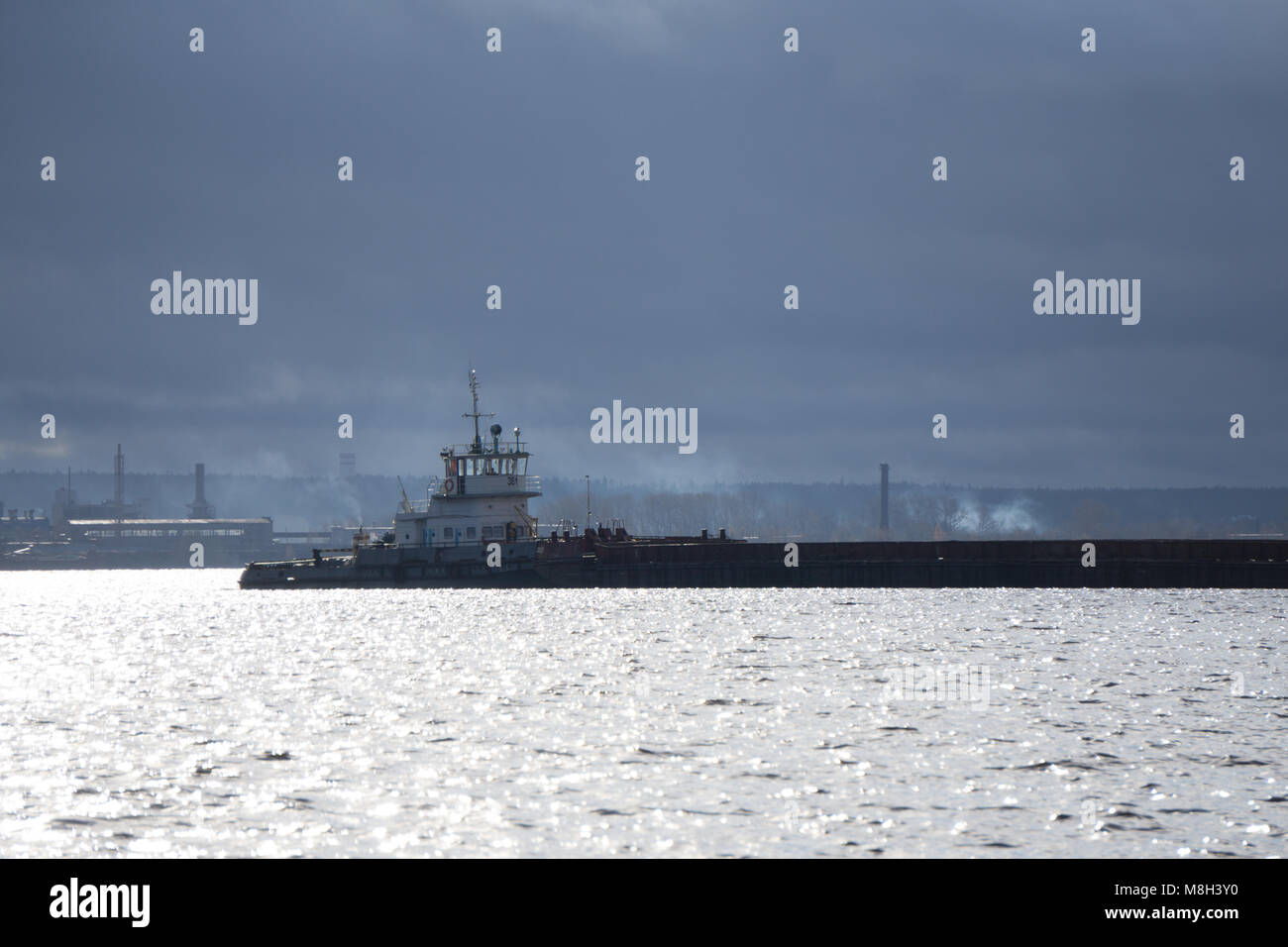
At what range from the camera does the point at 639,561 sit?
11412cm

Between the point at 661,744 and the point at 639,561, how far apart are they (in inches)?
3263

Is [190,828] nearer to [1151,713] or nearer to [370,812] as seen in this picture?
[370,812]

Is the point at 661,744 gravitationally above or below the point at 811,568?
below

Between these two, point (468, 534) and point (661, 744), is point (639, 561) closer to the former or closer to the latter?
point (468, 534)

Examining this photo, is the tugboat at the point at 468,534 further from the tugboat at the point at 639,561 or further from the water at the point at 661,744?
the water at the point at 661,744

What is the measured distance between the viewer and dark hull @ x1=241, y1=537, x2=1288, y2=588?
108 meters

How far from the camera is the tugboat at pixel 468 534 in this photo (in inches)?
4237

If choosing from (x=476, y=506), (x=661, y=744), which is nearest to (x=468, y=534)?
(x=476, y=506)

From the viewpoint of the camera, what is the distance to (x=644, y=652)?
56.7 m

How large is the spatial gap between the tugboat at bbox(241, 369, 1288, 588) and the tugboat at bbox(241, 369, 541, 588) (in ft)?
0.32

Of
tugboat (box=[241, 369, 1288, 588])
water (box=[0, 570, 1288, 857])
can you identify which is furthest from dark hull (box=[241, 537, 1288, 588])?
water (box=[0, 570, 1288, 857])

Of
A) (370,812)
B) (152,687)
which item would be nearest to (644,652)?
(152,687)

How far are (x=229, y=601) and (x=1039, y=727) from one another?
347ft

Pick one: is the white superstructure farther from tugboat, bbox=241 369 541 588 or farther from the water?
the water
